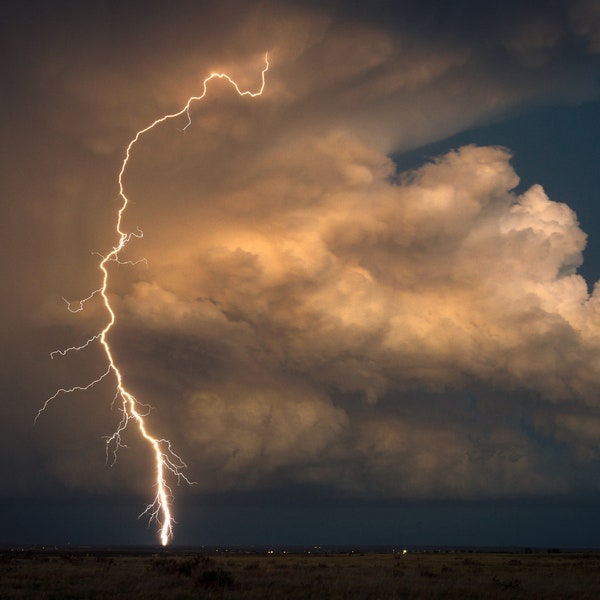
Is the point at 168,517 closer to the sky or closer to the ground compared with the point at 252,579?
closer to the sky

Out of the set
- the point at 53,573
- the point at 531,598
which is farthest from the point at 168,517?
the point at 531,598

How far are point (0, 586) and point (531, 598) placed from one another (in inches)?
819

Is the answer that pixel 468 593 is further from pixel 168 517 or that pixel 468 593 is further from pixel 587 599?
pixel 168 517

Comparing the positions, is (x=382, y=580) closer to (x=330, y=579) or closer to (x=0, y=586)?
(x=330, y=579)

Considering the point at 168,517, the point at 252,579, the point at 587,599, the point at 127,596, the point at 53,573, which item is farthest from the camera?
the point at 168,517

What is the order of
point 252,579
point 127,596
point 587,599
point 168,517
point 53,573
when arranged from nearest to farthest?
point 127,596
point 587,599
point 252,579
point 53,573
point 168,517

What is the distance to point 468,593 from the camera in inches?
1134

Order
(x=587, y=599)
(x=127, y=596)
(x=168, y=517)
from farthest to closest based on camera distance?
1. (x=168, y=517)
2. (x=587, y=599)
3. (x=127, y=596)

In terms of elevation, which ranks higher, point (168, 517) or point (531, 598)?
point (168, 517)

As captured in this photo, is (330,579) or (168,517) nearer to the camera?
(330,579)

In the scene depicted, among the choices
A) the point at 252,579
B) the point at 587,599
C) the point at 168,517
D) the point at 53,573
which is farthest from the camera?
the point at 168,517

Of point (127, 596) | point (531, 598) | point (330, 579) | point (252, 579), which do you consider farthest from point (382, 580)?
point (127, 596)

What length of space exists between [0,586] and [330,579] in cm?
1498

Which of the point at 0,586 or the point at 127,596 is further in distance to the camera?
the point at 0,586
